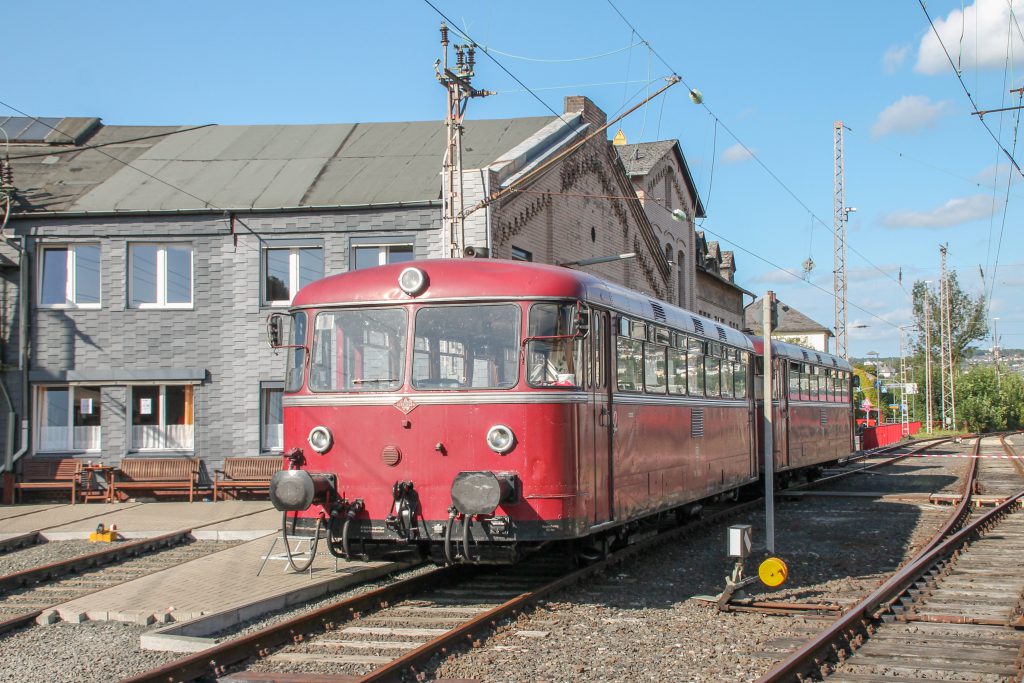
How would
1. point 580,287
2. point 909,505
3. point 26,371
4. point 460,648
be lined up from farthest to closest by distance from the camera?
1. point 26,371
2. point 909,505
3. point 580,287
4. point 460,648

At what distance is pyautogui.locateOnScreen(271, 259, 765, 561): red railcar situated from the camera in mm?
9227

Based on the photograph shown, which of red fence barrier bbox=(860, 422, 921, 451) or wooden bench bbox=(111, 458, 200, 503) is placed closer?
wooden bench bbox=(111, 458, 200, 503)

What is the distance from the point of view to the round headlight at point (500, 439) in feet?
30.3

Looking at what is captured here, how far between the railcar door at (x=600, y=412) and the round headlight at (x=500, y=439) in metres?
0.96

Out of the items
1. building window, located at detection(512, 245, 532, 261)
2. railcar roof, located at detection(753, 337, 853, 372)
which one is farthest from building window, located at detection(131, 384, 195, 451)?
railcar roof, located at detection(753, 337, 853, 372)

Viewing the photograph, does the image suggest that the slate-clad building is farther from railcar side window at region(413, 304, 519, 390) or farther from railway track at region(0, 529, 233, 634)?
railcar side window at region(413, 304, 519, 390)

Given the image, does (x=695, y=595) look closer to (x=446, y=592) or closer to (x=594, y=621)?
(x=594, y=621)

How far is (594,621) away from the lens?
8953 mm

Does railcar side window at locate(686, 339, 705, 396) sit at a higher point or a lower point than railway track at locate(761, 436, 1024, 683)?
higher

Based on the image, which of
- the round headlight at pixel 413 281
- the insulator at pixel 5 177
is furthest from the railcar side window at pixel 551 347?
the insulator at pixel 5 177

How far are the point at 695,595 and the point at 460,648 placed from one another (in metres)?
3.12

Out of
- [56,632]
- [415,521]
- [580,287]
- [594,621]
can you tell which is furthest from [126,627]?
[580,287]

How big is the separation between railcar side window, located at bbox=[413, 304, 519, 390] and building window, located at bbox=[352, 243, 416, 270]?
10750 millimetres

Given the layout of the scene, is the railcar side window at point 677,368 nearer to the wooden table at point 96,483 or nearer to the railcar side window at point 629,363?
the railcar side window at point 629,363
